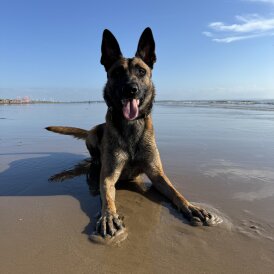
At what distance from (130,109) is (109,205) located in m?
1.57

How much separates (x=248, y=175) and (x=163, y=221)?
84.9 inches

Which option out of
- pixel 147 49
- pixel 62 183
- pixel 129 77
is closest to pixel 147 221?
pixel 62 183

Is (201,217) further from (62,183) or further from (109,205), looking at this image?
(62,183)

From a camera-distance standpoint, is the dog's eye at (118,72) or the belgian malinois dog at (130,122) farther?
the dog's eye at (118,72)

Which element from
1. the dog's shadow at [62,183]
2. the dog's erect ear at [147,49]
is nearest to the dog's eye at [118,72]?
the dog's erect ear at [147,49]

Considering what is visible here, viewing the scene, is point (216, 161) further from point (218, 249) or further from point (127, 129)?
point (218, 249)

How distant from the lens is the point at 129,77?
4562mm

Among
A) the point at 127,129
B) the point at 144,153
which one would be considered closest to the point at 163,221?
the point at 144,153

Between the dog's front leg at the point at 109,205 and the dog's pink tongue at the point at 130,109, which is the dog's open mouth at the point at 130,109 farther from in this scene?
the dog's front leg at the point at 109,205

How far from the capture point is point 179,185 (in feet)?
14.7

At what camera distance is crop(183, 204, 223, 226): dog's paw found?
316 cm

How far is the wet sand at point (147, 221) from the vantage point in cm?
240

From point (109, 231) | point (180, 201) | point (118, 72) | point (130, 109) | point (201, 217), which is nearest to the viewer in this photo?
point (109, 231)

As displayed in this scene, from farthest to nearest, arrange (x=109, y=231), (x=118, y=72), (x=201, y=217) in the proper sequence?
(x=118, y=72), (x=201, y=217), (x=109, y=231)
